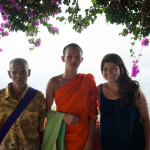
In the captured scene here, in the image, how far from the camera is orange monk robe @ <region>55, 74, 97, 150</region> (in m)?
1.60

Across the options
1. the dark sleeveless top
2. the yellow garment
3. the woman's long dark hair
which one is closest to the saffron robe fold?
the yellow garment

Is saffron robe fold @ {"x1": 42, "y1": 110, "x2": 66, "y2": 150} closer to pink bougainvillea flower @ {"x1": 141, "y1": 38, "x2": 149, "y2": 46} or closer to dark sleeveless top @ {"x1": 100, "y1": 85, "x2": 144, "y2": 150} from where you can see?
dark sleeveless top @ {"x1": 100, "y1": 85, "x2": 144, "y2": 150}

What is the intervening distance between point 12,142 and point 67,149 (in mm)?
613

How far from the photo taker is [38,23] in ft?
6.22

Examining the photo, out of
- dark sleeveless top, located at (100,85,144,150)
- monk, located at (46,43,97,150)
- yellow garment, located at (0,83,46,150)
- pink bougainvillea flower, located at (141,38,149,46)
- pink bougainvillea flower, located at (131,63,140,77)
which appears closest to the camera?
yellow garment, located at (0,83,46,150)

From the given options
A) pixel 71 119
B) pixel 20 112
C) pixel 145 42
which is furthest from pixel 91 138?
pixel 145 42

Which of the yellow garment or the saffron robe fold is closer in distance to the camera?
the yellow garment

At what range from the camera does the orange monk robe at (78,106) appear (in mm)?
1605

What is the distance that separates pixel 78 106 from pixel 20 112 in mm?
616

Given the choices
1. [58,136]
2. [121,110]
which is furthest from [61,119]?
[121,110]

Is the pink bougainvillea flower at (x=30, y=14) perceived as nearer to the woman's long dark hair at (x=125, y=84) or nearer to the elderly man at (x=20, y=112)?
the elderly man at (x=20, y=112)

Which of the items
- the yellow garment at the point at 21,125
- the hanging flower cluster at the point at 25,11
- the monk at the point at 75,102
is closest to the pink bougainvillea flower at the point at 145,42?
the monk at the point at 75,102

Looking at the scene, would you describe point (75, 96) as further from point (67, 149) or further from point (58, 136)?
point (67, 149)

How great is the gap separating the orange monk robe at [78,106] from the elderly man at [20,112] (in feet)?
0.80
